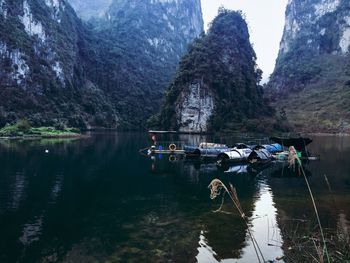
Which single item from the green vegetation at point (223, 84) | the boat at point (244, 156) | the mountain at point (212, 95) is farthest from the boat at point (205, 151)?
the mountain at point (212, 95)

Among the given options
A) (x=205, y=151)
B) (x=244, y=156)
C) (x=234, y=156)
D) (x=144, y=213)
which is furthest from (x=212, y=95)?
(x=144, y=213)

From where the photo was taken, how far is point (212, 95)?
147250 millimetres

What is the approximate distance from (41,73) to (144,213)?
154m

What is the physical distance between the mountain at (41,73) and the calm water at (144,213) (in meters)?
94.9

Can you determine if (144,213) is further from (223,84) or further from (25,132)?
(223,84)

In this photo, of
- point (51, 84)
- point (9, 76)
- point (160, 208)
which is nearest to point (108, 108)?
point (51, 84)

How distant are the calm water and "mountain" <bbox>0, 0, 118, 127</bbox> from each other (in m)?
94.9

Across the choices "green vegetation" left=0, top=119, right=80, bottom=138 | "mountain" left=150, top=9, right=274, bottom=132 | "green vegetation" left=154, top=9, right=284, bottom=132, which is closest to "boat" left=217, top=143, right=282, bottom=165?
"green vegetation" left=0, top=119, right=80, bottom=138

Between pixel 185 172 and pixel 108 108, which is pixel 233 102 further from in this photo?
pixel 185 172

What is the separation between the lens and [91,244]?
625 inches

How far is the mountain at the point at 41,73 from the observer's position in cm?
13712

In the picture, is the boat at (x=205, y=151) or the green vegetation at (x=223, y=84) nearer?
the boat at (x=205, y=151)

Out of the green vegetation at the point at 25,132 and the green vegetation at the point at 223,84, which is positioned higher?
the green vegetation at the point at 223,84

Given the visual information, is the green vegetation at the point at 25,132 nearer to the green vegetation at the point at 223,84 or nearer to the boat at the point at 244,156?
the green vegetation at the point at 223,84
